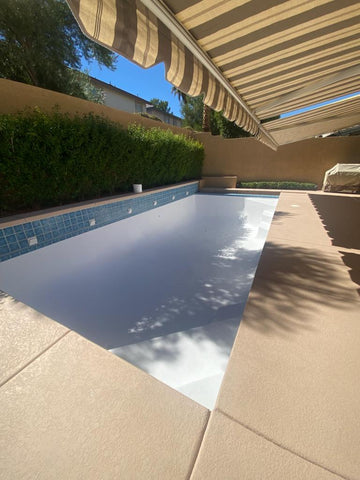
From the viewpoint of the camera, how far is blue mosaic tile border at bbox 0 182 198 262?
547 centimetres

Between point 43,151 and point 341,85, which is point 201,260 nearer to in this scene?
point 341,85

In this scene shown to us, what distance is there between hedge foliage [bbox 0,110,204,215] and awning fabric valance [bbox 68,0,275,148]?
19.8 feet

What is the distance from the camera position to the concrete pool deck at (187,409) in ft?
4.72

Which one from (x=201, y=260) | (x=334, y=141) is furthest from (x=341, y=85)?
(x=334, y=141)

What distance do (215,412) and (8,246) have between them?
19.9ft

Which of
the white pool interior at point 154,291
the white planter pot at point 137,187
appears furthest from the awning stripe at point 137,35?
the white planter pot at point 137,187

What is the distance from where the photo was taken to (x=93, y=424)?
5.41ft

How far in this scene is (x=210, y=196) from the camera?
15852 mm

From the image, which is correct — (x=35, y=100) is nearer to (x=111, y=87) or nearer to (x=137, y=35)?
(x=137, y=35)

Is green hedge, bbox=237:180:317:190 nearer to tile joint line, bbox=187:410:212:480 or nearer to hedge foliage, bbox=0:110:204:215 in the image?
hedge foliage, bbox=0:110:204:215

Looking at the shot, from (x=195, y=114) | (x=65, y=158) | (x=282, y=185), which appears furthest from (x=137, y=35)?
(x=195, y=114)

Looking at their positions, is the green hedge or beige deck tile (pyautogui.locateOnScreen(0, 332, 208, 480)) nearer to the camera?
beige deck tile (pyautogui.locateOnScreen(0, 332, 208, 480))

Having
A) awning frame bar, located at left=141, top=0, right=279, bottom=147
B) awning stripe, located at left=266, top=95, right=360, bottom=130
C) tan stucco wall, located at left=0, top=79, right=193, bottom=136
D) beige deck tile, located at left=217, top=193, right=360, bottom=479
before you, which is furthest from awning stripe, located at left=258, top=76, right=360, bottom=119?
tan stucco wall, located at left=0, top=79, right=193, bottom=136

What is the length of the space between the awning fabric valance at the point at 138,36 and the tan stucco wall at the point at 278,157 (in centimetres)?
1827
